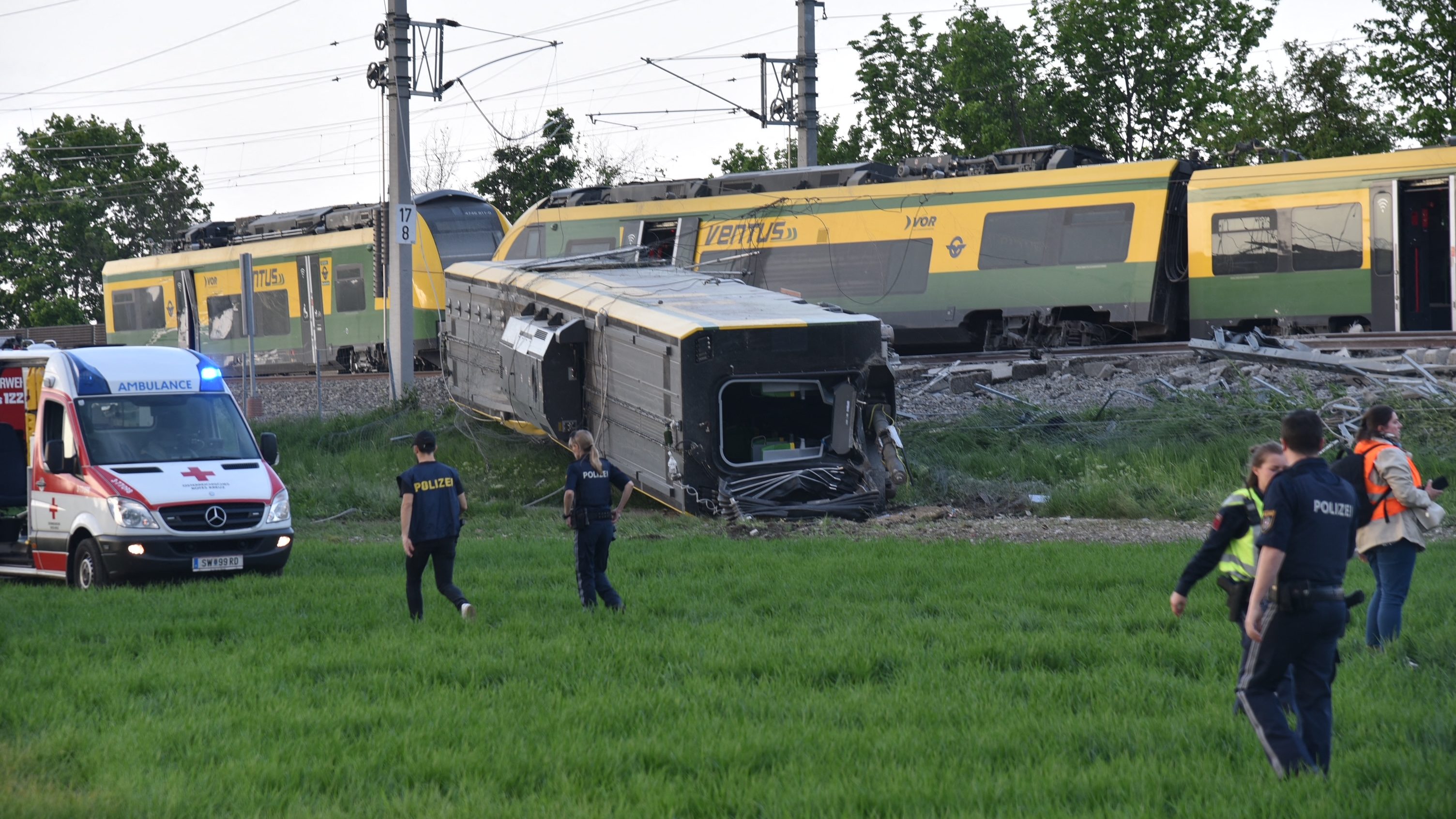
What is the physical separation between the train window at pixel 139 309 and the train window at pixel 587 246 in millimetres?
14613

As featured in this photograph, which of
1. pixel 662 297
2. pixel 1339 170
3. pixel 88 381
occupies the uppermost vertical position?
pixel 1339 170

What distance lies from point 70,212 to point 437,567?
168ft

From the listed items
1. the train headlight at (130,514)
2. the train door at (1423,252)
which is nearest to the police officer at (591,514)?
the train headlight at (130,514)

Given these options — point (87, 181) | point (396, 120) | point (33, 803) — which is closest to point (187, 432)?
point (33, 803)

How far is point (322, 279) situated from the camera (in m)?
31.3

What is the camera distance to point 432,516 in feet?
32.6

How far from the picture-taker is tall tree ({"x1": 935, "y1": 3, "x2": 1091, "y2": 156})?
38.2 m

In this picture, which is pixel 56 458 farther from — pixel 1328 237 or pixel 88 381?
pixel 1328 237

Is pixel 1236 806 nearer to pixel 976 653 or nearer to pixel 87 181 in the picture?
pixel 976 653

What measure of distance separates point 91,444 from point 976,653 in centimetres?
859

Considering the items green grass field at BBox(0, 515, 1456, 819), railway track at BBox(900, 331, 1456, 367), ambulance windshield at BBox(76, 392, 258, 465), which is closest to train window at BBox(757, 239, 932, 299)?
railway track at BBox(900, 331, 1456, 367)

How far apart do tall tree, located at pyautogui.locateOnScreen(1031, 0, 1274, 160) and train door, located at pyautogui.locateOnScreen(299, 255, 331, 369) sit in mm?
20830

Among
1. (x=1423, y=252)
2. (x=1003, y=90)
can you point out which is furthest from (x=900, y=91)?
(x=1423, y=252)

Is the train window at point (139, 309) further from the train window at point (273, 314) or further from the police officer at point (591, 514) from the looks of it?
the police officer at point (591, 514)
